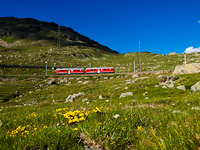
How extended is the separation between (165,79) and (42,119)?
20.9 metres

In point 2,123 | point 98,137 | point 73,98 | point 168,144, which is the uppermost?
point 168,144

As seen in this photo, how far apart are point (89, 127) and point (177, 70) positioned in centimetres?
3010

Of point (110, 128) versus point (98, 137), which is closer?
point (98, 137)

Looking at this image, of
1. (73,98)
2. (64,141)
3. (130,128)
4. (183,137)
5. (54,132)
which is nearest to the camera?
(183,137)

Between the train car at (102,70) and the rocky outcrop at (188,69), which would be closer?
the rocky outcrop at (188,69)

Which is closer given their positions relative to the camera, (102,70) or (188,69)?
(188,69)

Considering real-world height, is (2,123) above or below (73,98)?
above

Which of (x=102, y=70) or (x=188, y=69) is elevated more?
(x=188, y=69)

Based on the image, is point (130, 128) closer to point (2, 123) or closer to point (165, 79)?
point (2, 123)

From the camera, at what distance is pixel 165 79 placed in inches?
854

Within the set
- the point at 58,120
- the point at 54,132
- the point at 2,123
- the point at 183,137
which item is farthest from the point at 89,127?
the point at 2,123

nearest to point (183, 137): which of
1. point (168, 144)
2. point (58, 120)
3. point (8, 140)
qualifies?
point (168, 144)

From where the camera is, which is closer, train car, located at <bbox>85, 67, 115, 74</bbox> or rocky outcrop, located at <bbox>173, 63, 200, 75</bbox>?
rocky outcrop, located at <bbox>173, 63, 200, 75</bbox>

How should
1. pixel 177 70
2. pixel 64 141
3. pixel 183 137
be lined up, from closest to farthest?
pixel 183 137 → pixel 64 141 → pixel 177 70
